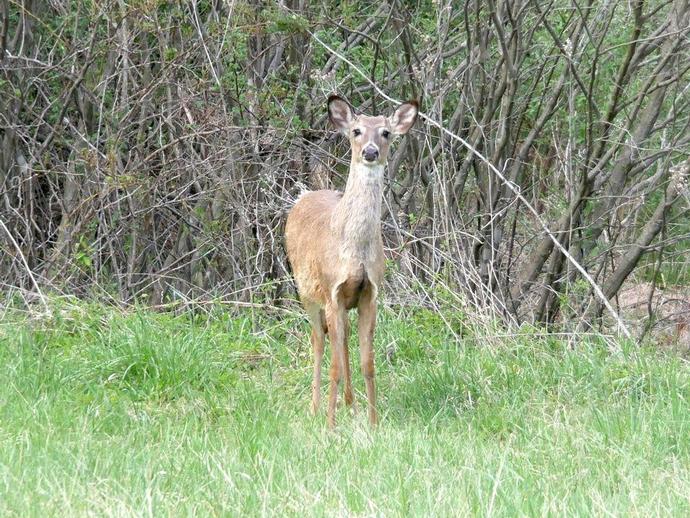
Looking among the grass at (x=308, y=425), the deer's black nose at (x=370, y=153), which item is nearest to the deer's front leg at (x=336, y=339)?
the grass at (x=308, y=425)

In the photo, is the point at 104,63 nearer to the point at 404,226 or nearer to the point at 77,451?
the point at 404,226

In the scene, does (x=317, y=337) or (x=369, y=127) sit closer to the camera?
(x=369, y=127)

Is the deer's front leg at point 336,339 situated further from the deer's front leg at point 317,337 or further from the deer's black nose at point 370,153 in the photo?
the deer's black nose at point 370,153

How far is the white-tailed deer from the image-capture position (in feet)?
23.5

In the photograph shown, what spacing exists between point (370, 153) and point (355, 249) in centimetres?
55

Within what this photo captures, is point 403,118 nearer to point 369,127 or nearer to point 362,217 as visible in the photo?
point 369,127

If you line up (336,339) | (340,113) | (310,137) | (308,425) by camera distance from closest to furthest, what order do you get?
(308,425)
(336,339)
(340,113)
(310,137)

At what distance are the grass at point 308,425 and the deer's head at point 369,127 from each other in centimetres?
135

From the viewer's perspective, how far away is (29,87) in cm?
1091

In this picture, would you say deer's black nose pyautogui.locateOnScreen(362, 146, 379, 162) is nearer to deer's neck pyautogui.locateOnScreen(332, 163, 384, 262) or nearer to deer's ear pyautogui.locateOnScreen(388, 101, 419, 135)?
deer's neck pyautogui.locateOnScreen(332, 163, 384, 262)

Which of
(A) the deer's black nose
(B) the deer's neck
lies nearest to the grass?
(B) the deer's neck

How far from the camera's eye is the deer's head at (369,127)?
23.6ft

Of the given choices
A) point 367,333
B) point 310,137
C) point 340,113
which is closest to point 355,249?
point 367,333

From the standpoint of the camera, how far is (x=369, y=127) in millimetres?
7309
